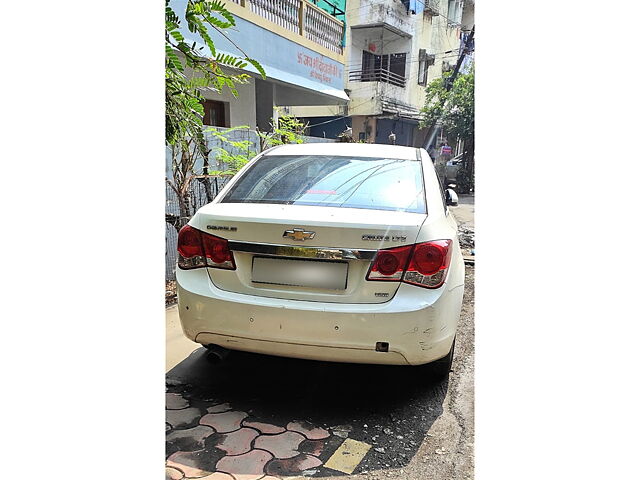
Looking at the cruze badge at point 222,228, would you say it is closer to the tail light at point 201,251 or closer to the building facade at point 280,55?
the tail light at point 201,251

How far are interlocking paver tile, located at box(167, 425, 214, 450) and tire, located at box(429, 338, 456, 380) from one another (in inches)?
26.5

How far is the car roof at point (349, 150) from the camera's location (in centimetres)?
134

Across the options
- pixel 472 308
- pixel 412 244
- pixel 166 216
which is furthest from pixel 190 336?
pixel 472 308

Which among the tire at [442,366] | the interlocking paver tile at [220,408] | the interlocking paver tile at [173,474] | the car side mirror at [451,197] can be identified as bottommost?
the interlocking paver tile at [173,474]

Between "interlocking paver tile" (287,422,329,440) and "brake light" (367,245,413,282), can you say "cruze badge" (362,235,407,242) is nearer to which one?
"brake light" (367,245,413,282)

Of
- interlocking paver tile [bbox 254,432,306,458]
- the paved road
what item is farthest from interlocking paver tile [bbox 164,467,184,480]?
interlocking paver tile [bbox 254,432,306,458]

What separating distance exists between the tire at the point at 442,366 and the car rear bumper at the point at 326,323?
0.03 metres

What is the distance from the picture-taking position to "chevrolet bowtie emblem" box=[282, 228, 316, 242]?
1.19 metres

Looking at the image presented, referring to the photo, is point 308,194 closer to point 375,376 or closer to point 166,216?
point 166,216

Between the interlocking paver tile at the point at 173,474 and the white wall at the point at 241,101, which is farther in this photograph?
the white wall at the point at 241,101

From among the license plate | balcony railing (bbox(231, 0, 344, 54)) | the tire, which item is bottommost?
the tire

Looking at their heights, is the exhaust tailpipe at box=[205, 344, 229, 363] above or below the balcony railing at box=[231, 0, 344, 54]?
below

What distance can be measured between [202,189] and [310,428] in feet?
2.51

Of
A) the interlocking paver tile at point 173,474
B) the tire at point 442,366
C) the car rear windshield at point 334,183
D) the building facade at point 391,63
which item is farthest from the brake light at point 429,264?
the interlocking paver tile at point 173,474
